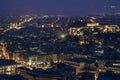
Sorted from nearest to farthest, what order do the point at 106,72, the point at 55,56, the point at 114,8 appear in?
1. the point at 106,72
2. the point at 55,56
3. the point at 114,8

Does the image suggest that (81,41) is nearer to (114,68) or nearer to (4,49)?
(4,49)

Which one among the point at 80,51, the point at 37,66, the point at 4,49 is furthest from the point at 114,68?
the point at 4,49

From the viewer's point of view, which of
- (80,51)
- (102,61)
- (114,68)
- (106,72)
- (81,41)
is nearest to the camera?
(106,72)

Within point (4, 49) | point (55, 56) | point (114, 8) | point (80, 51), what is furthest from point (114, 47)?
point (114, 8)

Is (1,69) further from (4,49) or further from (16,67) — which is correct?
(4,49)

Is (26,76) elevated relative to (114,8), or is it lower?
lower

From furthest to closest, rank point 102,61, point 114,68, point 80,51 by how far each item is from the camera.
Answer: point 80,51
point 102,61
point 114,68

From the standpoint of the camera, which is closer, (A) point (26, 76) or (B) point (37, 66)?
(A) point (26, 76)

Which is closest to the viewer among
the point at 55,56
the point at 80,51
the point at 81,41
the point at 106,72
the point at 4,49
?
the point at 106,72

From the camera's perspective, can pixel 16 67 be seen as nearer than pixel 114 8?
Yes
